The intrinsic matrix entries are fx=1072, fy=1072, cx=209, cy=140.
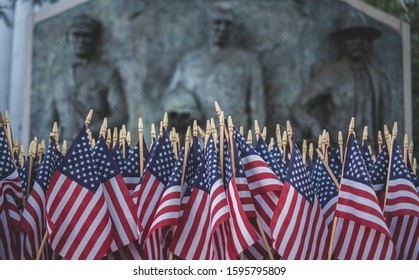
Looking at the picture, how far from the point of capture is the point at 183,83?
17859 millimetres

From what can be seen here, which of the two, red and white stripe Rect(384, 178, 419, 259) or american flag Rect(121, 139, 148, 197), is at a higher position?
american flag Rect(121, 139, 148, 197)

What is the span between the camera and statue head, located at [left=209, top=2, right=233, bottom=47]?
18109 millimetres

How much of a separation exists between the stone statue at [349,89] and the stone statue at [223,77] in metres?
0.83

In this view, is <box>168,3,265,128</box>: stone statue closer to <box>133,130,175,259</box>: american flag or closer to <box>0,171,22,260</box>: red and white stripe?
<box>133,130,175,259</box>: american flag

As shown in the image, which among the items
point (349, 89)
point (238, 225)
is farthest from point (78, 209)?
point (349, 89)

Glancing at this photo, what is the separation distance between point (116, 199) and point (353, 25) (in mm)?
10698

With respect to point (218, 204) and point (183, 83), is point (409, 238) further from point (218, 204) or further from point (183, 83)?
point (183, 83)

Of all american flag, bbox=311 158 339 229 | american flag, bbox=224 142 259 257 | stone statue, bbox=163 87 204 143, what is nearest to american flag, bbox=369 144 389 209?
american flag, bbox=311 158 339 229

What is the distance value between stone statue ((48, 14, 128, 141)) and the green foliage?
17.0 ft

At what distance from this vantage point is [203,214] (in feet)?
29.0

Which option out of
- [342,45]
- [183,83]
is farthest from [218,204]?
[342,45]

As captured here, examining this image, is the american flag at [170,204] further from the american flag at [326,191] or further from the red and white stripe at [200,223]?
the american flag at [326,191]

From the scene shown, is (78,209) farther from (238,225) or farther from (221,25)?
(221,25)
